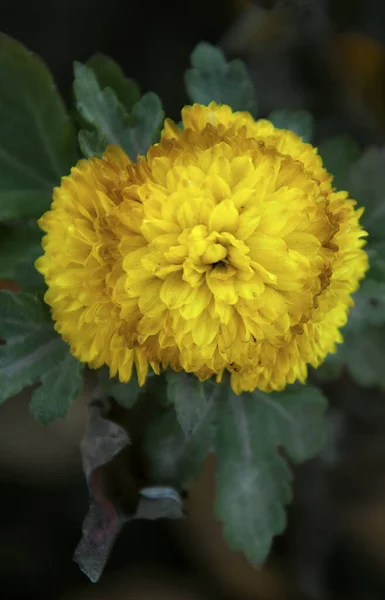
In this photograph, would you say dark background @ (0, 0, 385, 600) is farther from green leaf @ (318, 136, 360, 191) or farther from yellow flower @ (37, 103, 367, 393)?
yellow flower @ (37, 103, 367, 393)

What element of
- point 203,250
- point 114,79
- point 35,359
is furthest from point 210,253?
point 114,79

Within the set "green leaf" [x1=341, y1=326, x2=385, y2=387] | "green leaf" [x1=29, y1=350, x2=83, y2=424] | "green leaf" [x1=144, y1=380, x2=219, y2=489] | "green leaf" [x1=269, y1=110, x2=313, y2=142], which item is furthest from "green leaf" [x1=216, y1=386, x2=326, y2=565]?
"green leaf" [x1=269, y1=110, x2=313, y2=142]

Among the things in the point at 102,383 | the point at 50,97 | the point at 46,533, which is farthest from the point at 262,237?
the point at 46,533

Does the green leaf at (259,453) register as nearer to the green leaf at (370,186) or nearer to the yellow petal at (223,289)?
the green leaf at (370,186)

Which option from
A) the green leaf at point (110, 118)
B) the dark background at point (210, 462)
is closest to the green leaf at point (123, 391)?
the green leaf at point (110, 118)

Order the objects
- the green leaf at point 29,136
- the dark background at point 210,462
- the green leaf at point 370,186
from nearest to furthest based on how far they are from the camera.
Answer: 1. the green leaf at point 29,136
2. the green leaf at point 370,186
3. the dark background at point 210,462

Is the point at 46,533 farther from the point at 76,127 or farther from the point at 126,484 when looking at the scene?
the point at 76,127

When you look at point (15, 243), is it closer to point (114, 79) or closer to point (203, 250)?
point (114, 79)
